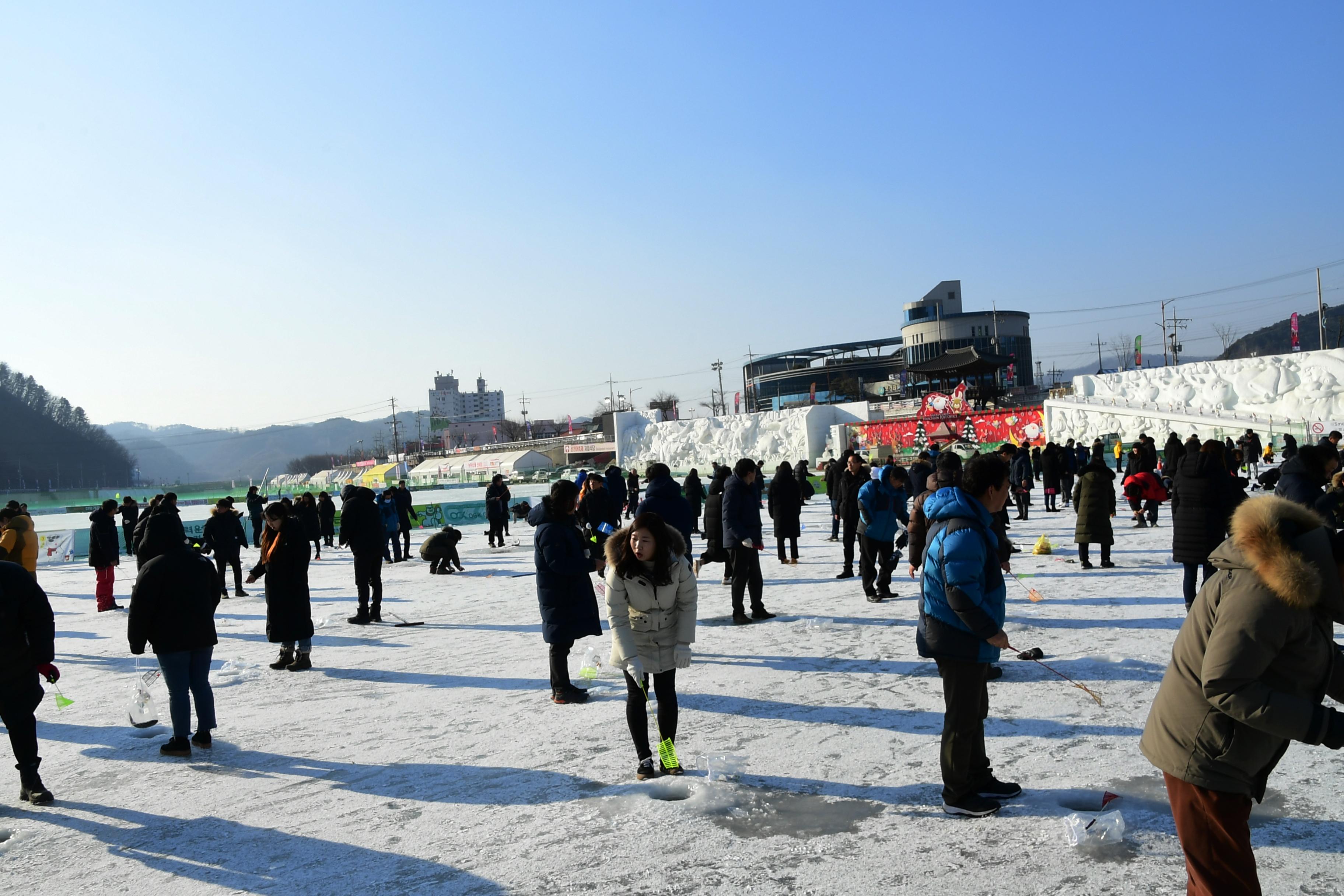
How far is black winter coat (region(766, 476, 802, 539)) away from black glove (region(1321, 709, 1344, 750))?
841 cm

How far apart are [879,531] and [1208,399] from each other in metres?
36.3

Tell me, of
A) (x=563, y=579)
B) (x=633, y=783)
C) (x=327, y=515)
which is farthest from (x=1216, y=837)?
(x=327, y=515)

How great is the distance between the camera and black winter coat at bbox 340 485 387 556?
29.1 feet

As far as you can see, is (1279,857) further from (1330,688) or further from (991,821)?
(1330,688)

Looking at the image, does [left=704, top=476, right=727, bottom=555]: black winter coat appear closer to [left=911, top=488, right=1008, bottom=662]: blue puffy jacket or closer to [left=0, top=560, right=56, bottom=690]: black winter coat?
[left=911, top=488, right=1008, bottom=662]: blue puffy jacket

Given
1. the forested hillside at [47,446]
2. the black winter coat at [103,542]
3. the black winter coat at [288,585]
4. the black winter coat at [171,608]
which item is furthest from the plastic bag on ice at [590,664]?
the forested hillside at [47,446]

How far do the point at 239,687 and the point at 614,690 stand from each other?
3.18 meters

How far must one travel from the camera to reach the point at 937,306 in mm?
86000

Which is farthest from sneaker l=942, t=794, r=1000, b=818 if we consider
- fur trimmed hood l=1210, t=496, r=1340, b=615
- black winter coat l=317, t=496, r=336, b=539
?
black winter coat l=317, t=496, r=336, b=539

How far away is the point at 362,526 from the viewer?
8852 millimetres

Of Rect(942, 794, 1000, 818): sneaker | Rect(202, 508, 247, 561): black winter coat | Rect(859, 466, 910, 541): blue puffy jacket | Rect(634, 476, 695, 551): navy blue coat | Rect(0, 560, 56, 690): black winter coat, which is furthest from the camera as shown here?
Rect(202, 508, 247, 561): black winter coat

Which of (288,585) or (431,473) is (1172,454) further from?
(431,473)

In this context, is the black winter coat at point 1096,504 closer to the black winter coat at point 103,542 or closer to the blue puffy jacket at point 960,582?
the blue puffy jacket at point 960,582

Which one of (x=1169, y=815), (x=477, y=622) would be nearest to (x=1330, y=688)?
(x=1169, y=815)
